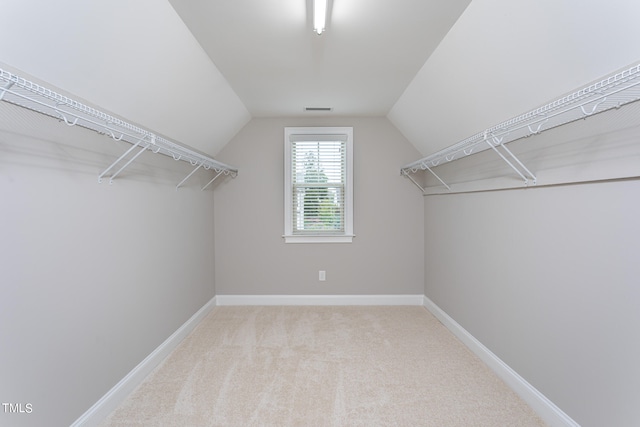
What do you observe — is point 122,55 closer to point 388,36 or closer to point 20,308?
point 20,308

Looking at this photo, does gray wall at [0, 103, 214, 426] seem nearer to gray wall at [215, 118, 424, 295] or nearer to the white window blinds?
gray wall at [215, 118, 424, 295]

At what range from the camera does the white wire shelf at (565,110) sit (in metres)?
1.09

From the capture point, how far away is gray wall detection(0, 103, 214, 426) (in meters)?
1.30

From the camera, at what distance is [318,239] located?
3848 millimetres

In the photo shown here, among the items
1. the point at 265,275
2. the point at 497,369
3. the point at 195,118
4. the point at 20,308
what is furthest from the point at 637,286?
the point at 265,275

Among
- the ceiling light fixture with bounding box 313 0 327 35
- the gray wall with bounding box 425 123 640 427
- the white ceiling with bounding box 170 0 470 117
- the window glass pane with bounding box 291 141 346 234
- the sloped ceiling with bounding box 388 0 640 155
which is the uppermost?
the white ceiling with bounding box 170 0 470 117

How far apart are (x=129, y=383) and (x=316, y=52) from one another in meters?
2.51

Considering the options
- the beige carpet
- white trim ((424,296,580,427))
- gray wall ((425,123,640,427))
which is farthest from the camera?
the beige carpet

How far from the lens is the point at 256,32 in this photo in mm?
1934

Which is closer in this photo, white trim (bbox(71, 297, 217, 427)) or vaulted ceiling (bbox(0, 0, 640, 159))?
vaulted ceiling (bbox(0, 0, 640, 159))

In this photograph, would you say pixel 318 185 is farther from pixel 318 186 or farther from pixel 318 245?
pixel 318 245

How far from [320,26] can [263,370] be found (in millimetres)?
2254

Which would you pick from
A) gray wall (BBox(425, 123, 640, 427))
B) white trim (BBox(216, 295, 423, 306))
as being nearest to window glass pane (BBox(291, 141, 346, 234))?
white trim (BBox(216, 295, 423, 306))

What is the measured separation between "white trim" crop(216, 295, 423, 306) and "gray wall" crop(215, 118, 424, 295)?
0.19 ft
